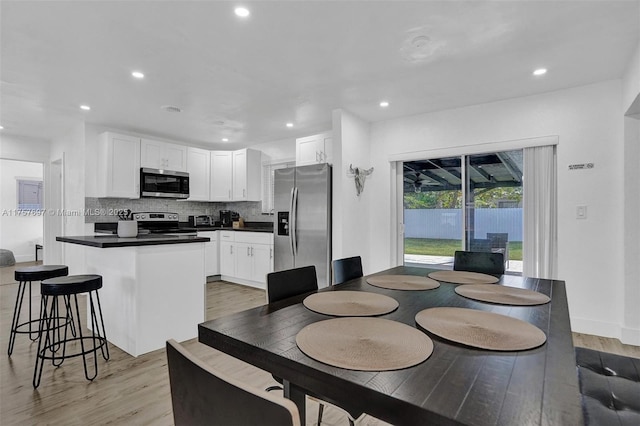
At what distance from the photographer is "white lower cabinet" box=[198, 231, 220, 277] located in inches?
212

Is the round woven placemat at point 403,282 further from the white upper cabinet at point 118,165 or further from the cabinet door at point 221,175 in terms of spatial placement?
the cabinet door at point 221,175

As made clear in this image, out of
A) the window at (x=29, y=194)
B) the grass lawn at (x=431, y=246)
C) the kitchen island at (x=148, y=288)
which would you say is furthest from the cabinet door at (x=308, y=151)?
the window at (x=29, y=194)

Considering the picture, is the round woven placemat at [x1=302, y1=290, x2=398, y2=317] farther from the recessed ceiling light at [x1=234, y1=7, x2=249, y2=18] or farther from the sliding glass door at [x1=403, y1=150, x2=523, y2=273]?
the sliding glass door at [x1=403, y1=150, x2=523, y2=273]

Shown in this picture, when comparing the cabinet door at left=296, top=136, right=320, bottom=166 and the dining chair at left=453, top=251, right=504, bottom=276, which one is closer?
the dining chair at left=453, top=251, right=504, bottom=276

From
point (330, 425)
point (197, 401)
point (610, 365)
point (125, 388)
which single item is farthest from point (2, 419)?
point (610, 365)

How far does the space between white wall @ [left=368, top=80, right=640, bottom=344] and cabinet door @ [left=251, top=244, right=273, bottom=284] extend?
3.37 metres

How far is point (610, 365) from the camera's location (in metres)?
1.43

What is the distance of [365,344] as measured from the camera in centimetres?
98

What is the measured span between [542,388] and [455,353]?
22 centimetres

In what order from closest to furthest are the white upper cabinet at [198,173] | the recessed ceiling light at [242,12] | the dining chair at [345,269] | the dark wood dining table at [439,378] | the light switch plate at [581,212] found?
the dark wood dining table at [439,378]
the recessed ceiling light at [242,12]
the dining chair at [345,269]
the light switch plate at [581,212]
the white upper cabinet at [198,173]

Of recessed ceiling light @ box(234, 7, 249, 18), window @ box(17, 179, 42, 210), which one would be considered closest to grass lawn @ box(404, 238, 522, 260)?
recessed ceiling light @ box(234, 7, 249, 18)

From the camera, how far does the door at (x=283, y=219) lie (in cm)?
440

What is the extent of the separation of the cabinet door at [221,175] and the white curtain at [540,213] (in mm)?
4606

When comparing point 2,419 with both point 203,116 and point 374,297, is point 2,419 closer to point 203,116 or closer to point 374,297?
point 374,297
